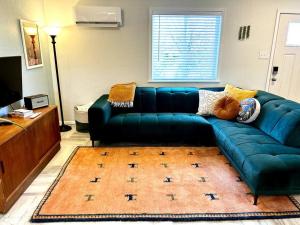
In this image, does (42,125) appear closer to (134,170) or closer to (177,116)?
(134,170)

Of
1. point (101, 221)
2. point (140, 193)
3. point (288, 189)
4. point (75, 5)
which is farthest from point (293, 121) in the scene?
point (75, 5)

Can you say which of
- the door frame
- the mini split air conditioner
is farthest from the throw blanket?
the door frame

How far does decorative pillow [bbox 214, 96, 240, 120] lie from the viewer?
3.15 m

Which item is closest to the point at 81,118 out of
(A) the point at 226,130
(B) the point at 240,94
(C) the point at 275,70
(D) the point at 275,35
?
(A) the point at 226,130

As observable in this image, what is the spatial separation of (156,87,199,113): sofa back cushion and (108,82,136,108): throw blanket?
45cm

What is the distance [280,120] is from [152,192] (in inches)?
65.5

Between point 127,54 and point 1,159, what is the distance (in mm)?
2556

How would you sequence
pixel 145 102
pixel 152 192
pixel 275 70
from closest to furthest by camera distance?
pixel 152 192
pixel 145 102
pixel 275 70

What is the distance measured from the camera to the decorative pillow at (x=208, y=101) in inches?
136

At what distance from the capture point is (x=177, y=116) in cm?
335

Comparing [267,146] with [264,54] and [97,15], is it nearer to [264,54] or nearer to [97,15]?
[264,54]

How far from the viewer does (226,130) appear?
285cm

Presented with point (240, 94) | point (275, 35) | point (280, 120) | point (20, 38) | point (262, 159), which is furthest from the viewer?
point (275, 35)

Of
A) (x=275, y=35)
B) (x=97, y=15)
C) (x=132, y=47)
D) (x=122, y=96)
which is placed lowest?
(x=122, y=96)
